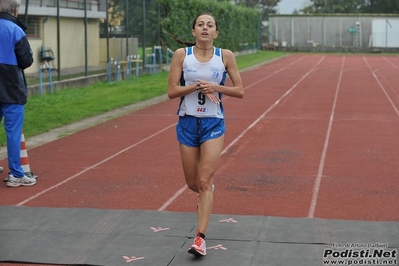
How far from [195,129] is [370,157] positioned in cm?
569

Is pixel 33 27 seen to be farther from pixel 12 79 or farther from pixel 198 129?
pixel 198 129

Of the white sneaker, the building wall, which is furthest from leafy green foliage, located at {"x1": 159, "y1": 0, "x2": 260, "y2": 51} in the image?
the white sneaker

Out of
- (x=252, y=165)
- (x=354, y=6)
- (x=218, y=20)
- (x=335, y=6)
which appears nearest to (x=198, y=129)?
(x=252, y=165)

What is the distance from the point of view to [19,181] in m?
9.59

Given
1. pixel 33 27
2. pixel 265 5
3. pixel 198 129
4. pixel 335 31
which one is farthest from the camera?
pixel 265 5

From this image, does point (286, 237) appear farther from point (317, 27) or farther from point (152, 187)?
point (317, 27)

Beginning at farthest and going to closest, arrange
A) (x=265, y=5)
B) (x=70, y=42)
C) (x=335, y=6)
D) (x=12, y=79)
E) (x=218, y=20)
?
1. (x=265, y=5)
2. (x=335, y=6)
3. (x=218, y=20)
4. (x=70, y=42)
5. (x=12, y=79)

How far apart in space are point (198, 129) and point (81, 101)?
1383cm

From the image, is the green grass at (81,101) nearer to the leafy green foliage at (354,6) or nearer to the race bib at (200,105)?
the race bib at (200,105)

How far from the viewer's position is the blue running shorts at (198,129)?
6723 millimetres

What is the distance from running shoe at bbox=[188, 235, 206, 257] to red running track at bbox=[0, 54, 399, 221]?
1.73 meters

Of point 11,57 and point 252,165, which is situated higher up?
point 11,57

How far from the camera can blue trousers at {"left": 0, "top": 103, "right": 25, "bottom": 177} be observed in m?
9.53

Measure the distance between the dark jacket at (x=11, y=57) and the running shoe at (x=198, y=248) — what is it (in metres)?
3.99
